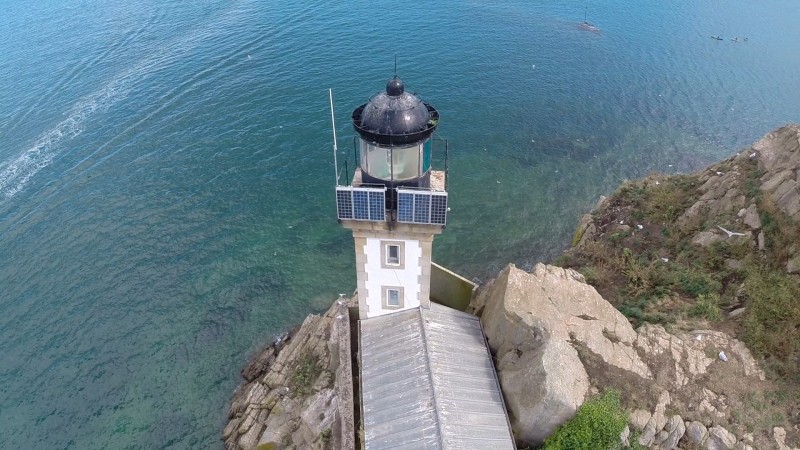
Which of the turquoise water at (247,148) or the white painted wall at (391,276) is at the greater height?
the white painted wall at (391,276)

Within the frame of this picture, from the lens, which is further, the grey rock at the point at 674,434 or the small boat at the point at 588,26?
the small boat at the point at 588,26

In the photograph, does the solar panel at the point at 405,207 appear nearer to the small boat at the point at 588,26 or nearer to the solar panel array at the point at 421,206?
the solar panel array at the point at 421,206

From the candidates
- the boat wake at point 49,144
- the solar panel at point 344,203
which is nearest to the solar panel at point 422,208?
the solar panel at point 344,203

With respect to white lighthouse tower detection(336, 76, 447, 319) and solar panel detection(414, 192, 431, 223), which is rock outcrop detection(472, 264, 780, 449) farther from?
solar panel detection(414, 192, 431, 223)

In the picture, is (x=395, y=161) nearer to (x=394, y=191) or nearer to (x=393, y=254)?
(x=394, y=191)

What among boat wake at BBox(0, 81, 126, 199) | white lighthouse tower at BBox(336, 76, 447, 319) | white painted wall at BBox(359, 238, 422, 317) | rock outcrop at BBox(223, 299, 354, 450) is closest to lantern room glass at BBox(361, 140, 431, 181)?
white lighthouse tower at BBox(336, 76, 447, 319)

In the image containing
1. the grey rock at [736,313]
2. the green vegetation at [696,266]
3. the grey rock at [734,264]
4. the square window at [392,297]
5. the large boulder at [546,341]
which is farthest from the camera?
the grey rock at [734,264]

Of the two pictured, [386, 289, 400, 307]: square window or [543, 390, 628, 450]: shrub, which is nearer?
[543, 390, 628, 450]: shrub
